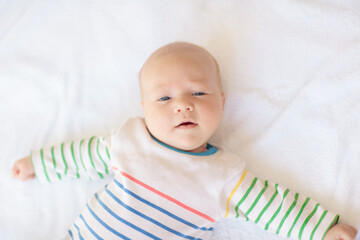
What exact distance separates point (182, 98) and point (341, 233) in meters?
0.60

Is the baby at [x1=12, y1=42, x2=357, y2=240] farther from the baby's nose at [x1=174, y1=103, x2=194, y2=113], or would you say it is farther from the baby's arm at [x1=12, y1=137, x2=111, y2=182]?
the baby's arm at [x1=12, y1=137, x2=111, y2=182]

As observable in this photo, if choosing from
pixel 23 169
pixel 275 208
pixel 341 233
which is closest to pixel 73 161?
pixel 23 169

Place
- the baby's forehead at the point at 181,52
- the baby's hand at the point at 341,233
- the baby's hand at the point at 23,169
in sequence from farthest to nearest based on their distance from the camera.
→ 1. the baby's hand at the point at 23,169
2. the baby's forehead at the point at 181,52
3. the baby's hand at the point at 341,233

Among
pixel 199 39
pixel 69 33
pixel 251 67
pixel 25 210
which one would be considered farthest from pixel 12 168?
pixel 251 67

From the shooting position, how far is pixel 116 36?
1445 mm

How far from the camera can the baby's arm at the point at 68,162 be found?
126cm

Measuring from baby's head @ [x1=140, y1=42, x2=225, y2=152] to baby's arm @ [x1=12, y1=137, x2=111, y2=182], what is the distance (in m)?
0.23

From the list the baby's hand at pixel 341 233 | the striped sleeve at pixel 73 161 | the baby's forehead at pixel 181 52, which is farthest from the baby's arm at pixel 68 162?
the baby's hand at pixel 341 233

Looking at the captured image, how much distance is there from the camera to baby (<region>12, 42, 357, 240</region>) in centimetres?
109

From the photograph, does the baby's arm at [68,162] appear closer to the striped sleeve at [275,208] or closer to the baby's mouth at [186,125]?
Result: the baby's mouth at [186,125]

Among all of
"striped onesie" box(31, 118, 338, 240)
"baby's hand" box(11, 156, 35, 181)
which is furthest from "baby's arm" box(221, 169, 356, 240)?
"baby's hand" box(11, 156, 35, 181)

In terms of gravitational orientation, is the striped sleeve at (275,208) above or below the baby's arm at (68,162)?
below

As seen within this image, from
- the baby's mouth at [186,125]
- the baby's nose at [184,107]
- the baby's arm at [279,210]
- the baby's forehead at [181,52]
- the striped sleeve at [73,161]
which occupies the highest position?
the baby's forehead at [181,52]

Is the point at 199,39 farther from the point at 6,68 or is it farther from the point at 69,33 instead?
the point at 6,68
